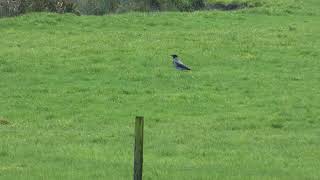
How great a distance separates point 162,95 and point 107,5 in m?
18.7

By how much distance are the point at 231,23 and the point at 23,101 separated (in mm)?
14986

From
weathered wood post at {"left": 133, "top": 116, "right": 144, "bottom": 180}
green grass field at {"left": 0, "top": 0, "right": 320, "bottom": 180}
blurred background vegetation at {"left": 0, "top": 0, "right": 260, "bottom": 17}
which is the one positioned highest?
weathered wood post at {"left": 133, "top": 116, "right": 144, "bottom": 180}

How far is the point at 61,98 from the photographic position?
74.6 feet

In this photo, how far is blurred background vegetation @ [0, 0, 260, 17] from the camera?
37312 millimetres

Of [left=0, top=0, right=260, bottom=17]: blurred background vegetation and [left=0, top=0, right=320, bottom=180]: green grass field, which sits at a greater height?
[left=0, top=0, right=320, bottom=180]: green grass field

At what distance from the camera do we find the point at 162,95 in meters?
23.0

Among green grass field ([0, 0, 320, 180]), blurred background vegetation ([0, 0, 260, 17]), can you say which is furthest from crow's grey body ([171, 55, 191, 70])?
blurred background vegetation ([0, 0, 260, 17])

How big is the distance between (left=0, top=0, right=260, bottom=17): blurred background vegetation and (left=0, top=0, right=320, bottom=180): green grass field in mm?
2624

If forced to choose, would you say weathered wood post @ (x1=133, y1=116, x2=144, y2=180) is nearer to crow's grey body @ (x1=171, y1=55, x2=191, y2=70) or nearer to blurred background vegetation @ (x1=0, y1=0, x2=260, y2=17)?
crow's grey body @ (x1=171, y1=55, x2=191, y2=70)

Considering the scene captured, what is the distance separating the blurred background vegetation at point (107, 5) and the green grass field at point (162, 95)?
262 centimetres

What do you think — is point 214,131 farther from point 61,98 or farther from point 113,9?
point 113,9

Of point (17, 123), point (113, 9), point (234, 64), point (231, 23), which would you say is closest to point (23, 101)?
point (17, 123)

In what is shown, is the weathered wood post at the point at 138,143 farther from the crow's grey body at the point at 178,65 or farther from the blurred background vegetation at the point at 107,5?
the blurred background vegetation at the point at 107,5

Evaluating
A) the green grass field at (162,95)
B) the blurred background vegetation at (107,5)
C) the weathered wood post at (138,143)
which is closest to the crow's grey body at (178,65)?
the green grass field at (162,95)
